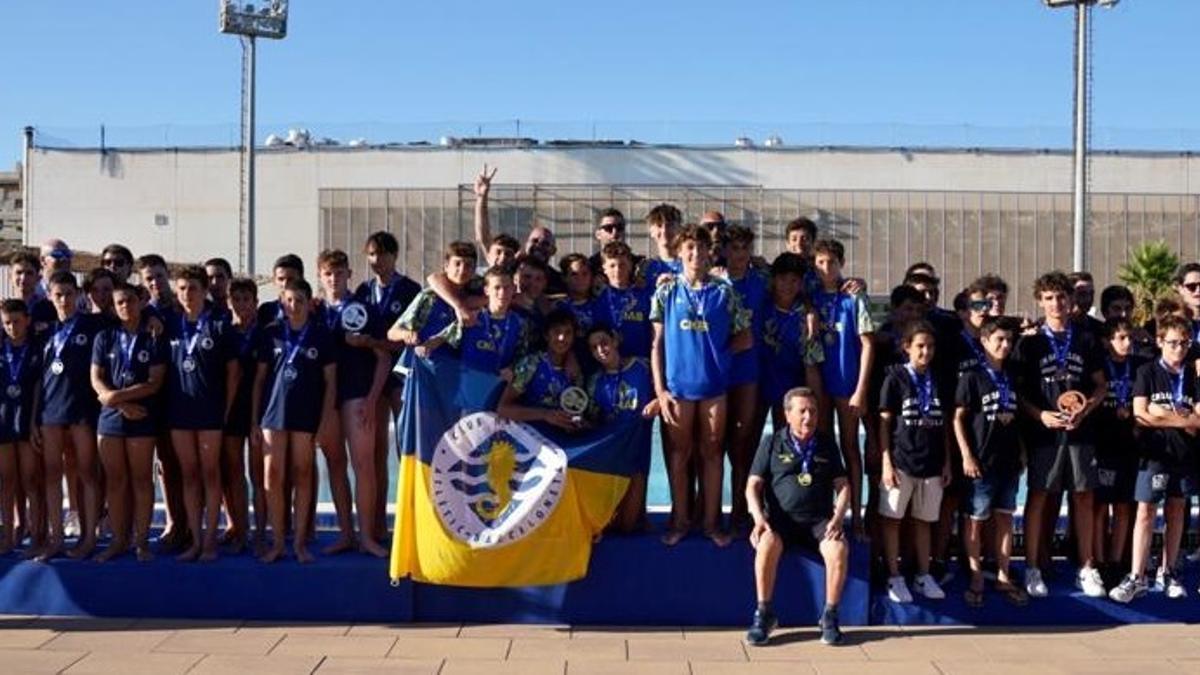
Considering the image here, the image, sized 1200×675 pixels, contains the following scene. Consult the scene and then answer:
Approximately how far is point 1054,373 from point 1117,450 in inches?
23.6

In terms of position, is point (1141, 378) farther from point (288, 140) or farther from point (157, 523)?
point (288, 140)

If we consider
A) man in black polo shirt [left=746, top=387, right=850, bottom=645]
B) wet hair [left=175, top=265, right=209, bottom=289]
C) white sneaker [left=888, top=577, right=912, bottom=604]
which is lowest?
white sneaker [left=888, top=577, right=912, bottom=604]

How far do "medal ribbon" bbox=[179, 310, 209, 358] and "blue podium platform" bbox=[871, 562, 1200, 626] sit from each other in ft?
13.4

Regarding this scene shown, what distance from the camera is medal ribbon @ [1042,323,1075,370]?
6660mm

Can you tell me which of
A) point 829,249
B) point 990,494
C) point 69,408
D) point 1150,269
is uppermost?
point 1150,269

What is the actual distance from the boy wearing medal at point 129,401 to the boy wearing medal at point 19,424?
1.55 ft

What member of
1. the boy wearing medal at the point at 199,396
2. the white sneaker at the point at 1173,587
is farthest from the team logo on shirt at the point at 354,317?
the white sneaker at the point at 1173,587

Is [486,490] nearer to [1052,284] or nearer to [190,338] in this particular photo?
[190,338]

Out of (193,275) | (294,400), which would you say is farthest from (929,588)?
(193,275)

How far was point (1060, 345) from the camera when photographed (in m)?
6.72

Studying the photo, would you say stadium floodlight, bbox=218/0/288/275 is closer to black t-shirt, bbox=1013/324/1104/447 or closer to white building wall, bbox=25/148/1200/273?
white building wall, bbox=25/148/1200/273

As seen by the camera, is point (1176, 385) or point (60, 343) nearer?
point (1176, 385)

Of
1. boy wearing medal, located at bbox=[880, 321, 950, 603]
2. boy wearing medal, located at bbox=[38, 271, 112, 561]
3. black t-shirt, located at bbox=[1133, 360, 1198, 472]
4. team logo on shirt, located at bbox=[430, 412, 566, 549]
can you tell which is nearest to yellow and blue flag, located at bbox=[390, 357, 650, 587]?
team logo on shirt, located at bbox=[430, 412, 566, 549]

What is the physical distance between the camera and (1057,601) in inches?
259
